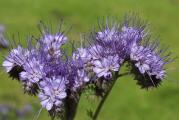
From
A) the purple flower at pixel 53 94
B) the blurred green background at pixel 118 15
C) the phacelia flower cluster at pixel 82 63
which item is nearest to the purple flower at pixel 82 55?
the phacelia flower cluster at pixel 82 63

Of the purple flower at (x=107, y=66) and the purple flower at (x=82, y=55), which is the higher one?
the purple flower at (x=82, y=55)

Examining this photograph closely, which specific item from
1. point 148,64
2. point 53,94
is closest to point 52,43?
point 53,94

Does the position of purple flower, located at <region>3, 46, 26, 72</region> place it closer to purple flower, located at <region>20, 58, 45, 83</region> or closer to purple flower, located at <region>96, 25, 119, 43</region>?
purple flower, located at <region>20, 58, 45, 83</region>

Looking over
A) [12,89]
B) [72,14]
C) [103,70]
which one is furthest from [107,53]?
[72,14]

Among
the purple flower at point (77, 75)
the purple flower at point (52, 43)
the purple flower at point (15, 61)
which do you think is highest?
the purple flower at point (52, 43)

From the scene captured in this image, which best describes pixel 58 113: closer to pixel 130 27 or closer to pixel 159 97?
pixel 130 27

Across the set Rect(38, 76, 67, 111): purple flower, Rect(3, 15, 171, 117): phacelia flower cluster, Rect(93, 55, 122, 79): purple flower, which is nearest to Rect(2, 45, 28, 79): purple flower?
Rect(3, 15, 171, 117): phacelia flower cluster

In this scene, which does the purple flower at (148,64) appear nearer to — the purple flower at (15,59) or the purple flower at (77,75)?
the purple flower at (77,75)
